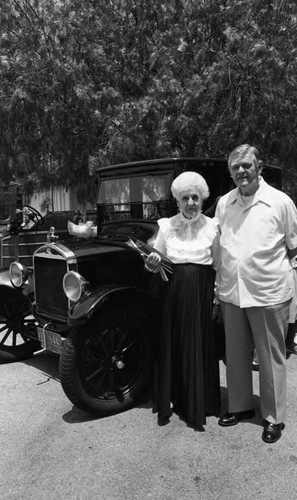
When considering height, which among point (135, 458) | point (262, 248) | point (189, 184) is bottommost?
point (135, 458)

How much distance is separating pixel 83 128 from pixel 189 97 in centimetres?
266

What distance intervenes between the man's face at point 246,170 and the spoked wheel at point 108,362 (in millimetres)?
1171

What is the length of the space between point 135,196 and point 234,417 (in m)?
2.29

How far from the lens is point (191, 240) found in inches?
117

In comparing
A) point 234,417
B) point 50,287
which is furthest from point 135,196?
point 234,417

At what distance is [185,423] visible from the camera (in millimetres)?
3094

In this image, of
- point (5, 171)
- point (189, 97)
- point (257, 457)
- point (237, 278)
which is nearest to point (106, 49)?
point (189, 97)

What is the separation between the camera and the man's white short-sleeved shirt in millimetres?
2752

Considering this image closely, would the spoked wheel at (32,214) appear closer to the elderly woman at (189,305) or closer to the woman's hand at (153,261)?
the elderly woman at (189,305)

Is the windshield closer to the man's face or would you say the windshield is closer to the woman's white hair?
the woman's white hair

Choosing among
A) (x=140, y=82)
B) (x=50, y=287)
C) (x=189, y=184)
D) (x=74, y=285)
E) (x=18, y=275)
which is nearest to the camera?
(x=189, y=184)

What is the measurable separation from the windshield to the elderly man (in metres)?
1.37

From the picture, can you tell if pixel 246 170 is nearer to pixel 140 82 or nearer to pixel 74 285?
pixel 74 285

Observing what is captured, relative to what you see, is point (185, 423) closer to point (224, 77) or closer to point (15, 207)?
point (15, 207)
